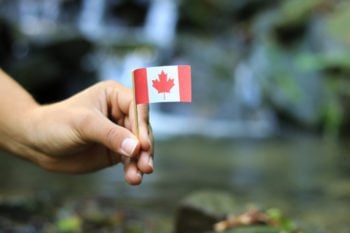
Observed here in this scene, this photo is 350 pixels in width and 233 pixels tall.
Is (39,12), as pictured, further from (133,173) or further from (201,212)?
(133,173)

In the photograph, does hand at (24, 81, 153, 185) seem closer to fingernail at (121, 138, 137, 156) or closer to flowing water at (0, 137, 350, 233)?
fingernail at (121, 138, 137, 156)

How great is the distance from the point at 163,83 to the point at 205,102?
10.4m

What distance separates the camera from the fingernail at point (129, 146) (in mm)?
1599

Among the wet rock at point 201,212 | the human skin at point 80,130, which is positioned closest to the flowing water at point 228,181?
the wet rock at point 201,212

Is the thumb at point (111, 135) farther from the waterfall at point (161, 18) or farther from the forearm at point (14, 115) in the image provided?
the waterfall at point (161, 18)

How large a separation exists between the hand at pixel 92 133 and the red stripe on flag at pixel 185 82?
0.12m

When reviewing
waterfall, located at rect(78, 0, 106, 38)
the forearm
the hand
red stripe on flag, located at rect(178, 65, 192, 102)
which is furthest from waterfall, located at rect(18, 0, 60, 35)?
red stripe on flag, located at rect(178, 65, 192, 102)

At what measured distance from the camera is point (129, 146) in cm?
160

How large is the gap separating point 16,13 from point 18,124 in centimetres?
1490

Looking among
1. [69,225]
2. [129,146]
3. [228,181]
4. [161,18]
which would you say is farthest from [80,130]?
[161,18]

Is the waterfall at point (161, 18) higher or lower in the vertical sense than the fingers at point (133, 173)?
higher

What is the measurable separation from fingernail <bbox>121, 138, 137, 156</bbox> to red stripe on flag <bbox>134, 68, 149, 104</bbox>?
4.5 inches

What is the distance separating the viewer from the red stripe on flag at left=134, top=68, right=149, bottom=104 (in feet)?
5.35

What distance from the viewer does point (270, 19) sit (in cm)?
1305
